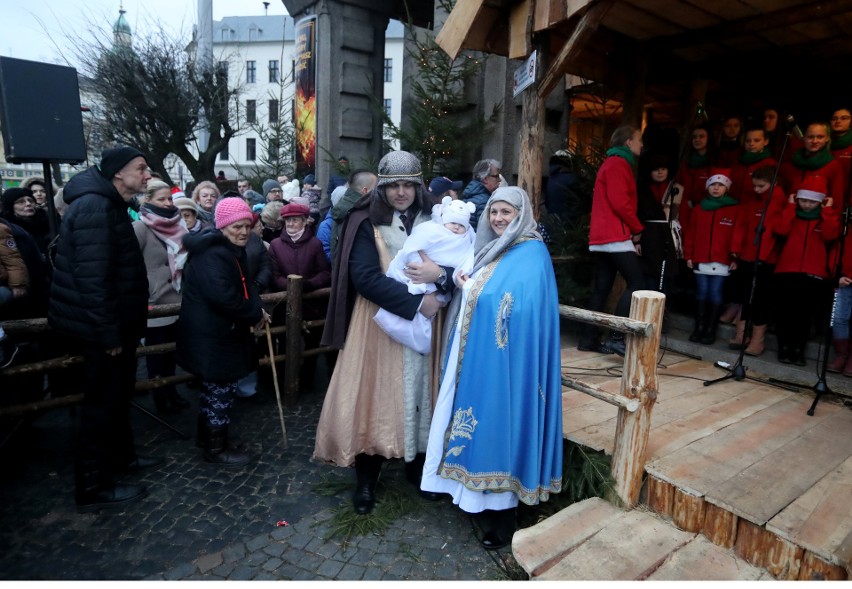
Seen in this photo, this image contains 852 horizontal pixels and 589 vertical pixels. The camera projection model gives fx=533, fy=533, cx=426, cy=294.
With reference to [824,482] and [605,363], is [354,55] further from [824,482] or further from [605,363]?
[824,482]

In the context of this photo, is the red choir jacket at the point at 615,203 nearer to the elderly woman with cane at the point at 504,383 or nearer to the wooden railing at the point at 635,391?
the wooden railing at the point at 635,391

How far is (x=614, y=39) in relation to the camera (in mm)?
5418

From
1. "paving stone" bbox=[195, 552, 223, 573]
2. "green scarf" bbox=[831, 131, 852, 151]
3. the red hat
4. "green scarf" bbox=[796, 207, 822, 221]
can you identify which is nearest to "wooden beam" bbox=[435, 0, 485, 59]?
the red hat

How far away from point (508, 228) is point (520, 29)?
8.61ft

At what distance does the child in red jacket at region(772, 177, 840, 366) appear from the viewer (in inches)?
175

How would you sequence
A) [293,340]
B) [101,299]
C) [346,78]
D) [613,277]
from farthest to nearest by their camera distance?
[346,78], [293,340], [613,277], [101,299]

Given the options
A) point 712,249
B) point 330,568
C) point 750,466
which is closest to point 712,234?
point 712,249

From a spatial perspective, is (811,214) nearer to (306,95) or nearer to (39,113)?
(39,113)

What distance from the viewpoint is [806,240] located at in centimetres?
452

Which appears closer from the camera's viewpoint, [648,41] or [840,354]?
[840,354]

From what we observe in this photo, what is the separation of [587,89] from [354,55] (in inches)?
177

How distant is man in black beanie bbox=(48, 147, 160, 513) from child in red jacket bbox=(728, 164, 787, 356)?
490 centimetres

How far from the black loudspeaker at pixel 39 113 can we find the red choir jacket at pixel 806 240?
5.80 m

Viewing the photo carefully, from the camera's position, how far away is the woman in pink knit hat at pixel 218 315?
3.68 m
